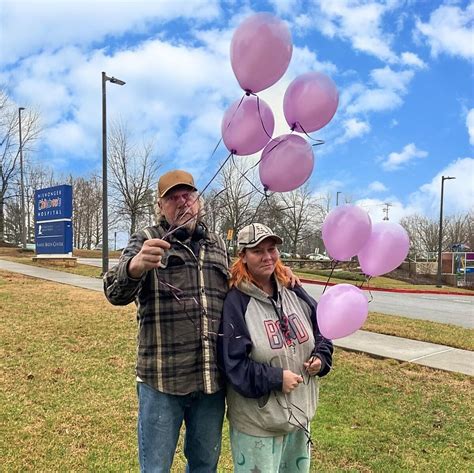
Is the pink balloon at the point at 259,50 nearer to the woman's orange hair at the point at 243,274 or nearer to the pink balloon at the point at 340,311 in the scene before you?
the woman's orange hair at the point at 243,274

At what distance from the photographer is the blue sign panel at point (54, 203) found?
15.9 m

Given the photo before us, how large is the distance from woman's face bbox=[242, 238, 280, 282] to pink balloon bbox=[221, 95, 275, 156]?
0.55 m

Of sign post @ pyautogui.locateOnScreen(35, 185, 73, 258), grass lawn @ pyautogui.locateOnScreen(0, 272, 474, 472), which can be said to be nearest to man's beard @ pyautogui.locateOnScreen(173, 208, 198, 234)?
grass lawn @ pyautogui.locateOnScreen(0, 272, 474, 472)

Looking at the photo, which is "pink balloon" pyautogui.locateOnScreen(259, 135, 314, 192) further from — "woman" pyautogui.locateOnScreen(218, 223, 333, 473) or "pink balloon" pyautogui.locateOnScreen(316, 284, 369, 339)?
"pink balloon" pyautogui.locateOnScreen(316, 284, 369, 339)

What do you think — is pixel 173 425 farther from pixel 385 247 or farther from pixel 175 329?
pixel 385 247

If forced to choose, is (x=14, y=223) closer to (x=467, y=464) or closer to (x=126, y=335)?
(x=126, y=335)

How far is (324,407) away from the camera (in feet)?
13.1

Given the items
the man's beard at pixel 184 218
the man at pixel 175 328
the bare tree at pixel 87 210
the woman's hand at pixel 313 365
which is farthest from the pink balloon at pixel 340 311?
the bare tree at pixel 87 210

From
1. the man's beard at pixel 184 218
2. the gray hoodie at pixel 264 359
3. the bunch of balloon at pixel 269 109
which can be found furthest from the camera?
the bunch of balloon at pixel 269 109

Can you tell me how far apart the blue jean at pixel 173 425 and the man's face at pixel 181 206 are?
697 millimetres

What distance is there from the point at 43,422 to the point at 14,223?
132 ft

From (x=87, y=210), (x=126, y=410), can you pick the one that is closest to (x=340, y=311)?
(x=126, y=410)

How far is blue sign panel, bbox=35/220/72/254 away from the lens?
52.4 feet

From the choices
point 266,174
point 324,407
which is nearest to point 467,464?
point 324,407
